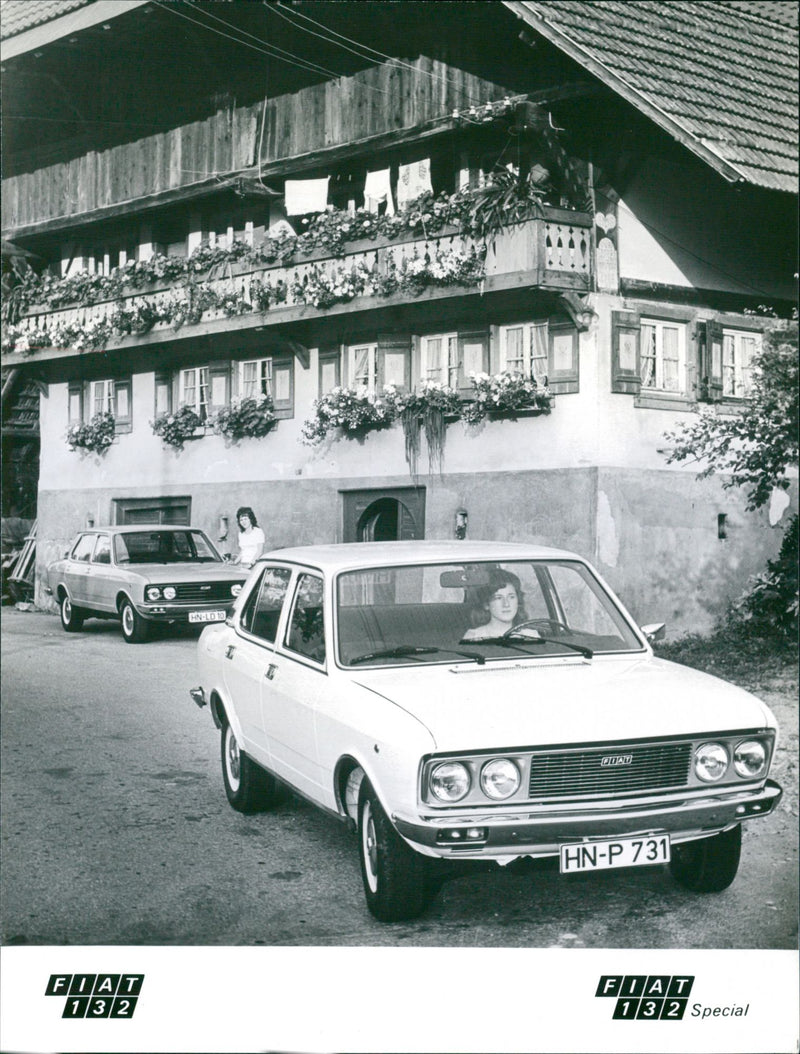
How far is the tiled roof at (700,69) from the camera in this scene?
372 centimetres

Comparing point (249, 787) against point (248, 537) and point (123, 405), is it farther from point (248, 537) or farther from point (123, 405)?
point (123, 405)

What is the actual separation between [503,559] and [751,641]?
961 mm

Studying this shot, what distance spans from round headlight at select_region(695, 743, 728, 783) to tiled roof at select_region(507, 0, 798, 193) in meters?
1.92

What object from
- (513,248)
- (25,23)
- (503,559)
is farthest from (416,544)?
(25,23)

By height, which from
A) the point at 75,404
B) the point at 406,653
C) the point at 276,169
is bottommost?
the point at 406,653

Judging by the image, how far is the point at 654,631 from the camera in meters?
3.45

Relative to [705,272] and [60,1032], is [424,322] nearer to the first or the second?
[705,272]

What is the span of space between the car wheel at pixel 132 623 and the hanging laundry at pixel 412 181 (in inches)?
61.4

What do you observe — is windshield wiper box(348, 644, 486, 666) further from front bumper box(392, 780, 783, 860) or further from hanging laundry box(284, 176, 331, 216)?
hanging laundry box(284, 176, 331, 216)

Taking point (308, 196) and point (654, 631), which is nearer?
point (654, 631)

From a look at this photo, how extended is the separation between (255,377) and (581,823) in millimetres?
1745

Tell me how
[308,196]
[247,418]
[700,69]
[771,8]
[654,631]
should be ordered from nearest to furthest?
[654,631] < [308,196] < [247,418] < [700,69] < [771,8]

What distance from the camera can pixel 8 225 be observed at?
4.07 meters

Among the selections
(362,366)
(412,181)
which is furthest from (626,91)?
(362,366)
